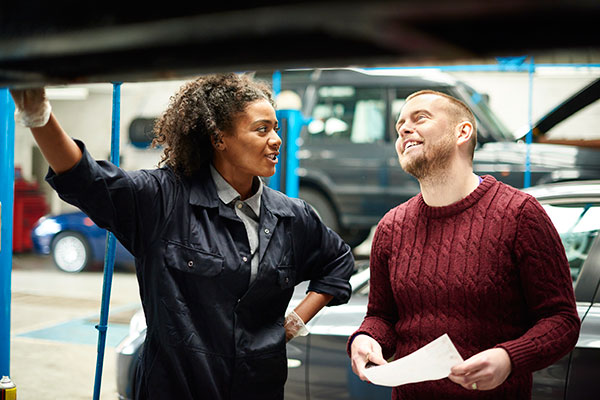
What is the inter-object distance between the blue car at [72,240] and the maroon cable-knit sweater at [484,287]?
27.2ft

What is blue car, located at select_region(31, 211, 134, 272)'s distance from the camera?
952 centimetres

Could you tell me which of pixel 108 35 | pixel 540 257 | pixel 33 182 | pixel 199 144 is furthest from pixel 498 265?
pixel 33 182

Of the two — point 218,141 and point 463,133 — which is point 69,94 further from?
point 463,133

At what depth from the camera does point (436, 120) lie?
1.77m

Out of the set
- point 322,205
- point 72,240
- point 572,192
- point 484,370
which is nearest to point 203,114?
point 484,370

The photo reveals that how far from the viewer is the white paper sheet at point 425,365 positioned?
4.68 feet

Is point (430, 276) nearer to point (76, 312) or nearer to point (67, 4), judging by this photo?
point (67, 4)

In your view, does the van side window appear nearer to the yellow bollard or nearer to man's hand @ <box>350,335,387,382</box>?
the yellow bollard

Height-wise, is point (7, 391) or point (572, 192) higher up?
point (572, 192)

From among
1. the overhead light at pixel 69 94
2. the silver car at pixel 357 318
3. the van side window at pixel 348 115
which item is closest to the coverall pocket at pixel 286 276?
the silver car at pixel 357 318

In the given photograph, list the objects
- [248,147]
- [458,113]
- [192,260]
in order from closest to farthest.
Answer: [192,260]
[458,113]
[248,147]

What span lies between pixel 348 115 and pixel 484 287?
7232 mm

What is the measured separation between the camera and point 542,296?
154 cm

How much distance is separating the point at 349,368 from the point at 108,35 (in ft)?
8.08
